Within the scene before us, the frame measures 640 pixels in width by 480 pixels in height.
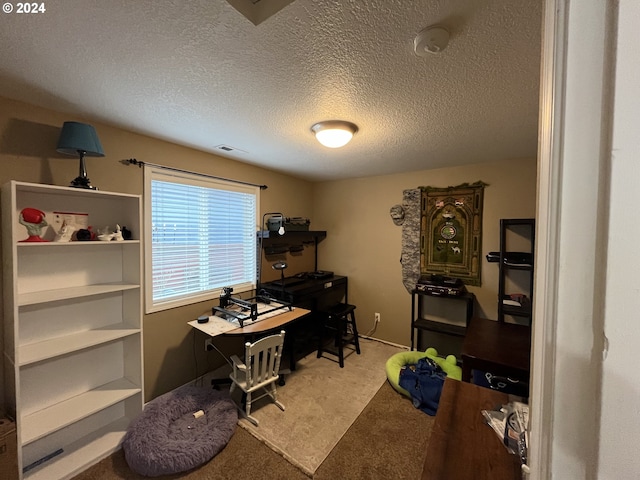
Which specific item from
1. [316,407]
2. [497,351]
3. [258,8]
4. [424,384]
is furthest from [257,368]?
[258,8]

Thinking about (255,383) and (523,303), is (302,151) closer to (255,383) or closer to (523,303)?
(255,383)

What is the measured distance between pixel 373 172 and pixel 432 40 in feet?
7.91

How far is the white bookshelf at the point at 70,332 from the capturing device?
5.03 feet

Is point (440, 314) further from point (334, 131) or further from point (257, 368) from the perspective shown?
point (334, 131)

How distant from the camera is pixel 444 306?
3.19 m

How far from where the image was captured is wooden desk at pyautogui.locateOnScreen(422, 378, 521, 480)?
832mm

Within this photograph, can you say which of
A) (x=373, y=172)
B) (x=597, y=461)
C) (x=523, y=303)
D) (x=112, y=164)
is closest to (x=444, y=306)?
(x=523, y=303)

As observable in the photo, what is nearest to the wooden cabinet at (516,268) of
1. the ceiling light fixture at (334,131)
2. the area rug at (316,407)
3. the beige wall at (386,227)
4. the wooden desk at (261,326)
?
the beige wall at (386,227)

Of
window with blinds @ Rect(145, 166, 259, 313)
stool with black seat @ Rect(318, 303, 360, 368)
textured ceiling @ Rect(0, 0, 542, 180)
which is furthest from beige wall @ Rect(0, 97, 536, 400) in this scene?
stool with black seat @ Rect(318, 303, 360, 368)

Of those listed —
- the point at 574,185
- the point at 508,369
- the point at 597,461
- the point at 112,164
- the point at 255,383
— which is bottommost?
the point at 255,383

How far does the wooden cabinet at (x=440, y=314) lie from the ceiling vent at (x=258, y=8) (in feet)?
9.35

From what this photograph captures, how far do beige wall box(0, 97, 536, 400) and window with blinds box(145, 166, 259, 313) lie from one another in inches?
5.0

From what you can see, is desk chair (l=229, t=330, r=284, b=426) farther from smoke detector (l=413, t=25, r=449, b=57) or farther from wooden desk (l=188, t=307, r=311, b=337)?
smoke detector (l=413, t=25, r=449, b=57)

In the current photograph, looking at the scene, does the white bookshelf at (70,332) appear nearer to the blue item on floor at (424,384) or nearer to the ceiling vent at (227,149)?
the ceiling vent at (227,149)
